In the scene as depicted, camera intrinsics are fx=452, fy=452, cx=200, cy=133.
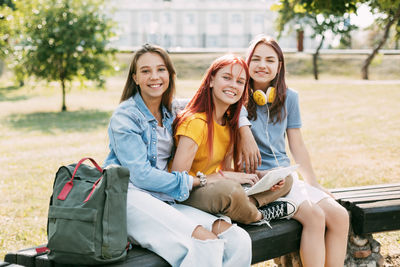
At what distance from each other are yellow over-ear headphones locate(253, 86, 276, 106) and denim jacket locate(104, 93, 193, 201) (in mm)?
977

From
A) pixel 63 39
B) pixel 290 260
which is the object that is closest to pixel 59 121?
pixel 63 39

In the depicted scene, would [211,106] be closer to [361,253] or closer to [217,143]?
[217,143]

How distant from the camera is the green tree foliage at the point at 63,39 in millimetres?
15312

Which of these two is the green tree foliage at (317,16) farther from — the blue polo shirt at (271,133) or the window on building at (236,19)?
the window on building at (236,19)

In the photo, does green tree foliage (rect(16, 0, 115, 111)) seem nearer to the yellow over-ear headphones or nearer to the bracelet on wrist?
the yellow over-ear headphones

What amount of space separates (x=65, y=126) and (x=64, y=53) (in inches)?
162

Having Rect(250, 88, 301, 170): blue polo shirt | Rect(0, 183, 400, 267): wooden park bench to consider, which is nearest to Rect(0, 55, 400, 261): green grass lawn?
Rect(0, 183, 400, 267): wooden park bench

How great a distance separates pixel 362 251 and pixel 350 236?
144 mm

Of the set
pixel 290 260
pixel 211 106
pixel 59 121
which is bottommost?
pixel 59 121

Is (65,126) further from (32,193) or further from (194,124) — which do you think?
(194,124)

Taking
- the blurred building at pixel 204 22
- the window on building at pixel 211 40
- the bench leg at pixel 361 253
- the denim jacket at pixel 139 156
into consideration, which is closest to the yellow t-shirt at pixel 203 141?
the denim jacket at pixel 139 156

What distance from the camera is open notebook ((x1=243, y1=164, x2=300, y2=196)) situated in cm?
275

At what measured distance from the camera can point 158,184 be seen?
8.90ft

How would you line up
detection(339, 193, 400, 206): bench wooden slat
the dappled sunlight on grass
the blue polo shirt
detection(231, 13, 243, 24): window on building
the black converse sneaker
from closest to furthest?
the black converse sneaker < detection(339, 193, 400, 206): bench wooden slat < the blue polo shirt < the dappled sunlight on grass < detection(231, 13, 243, 24): window on building
